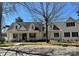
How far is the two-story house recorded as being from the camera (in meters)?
5.05

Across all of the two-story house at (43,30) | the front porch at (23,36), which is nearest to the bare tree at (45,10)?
the two-story house at (43,30)

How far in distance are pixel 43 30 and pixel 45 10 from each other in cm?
50

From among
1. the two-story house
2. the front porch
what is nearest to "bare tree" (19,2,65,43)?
the two-story house

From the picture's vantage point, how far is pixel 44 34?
16.7 ft

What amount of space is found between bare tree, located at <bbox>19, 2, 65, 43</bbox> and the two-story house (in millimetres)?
144

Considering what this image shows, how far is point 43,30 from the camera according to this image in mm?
5062

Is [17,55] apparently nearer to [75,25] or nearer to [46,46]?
[46,46]

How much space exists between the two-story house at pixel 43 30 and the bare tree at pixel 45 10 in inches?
5.7

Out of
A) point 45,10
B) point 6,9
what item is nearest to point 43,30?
point 45,10

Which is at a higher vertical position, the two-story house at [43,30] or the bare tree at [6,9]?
the bare tree at [6,9]

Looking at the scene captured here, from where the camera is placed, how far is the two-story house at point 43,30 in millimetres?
5055

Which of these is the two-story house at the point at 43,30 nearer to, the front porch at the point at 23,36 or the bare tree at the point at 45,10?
the front porch at the point at 23,36

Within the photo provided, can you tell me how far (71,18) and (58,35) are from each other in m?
0.51

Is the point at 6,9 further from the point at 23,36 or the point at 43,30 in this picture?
the point at 43,30
